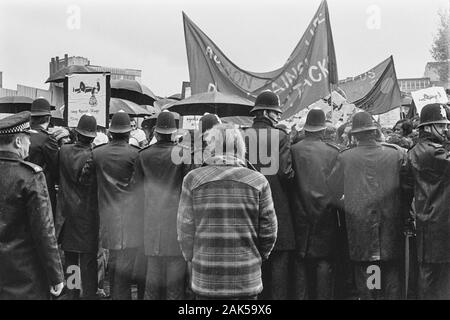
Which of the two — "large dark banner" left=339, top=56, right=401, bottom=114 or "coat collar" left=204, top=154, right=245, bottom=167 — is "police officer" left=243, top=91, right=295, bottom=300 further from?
"large dark banner" left=339, top=56, right=401, bottom=114

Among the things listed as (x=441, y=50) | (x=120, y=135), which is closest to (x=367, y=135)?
(x=120, y=135)

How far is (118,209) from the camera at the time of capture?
5414mm

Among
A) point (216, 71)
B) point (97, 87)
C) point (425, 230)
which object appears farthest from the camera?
point (216, 71)

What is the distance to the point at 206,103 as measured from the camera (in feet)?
21.9

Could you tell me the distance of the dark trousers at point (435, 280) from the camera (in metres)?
4.85

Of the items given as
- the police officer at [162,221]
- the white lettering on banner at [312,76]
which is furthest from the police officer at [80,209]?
the white lettering on banner at [312,76]

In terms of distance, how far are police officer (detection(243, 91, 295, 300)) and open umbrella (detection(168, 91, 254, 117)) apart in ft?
4.90

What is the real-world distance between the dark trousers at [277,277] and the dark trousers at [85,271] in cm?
198

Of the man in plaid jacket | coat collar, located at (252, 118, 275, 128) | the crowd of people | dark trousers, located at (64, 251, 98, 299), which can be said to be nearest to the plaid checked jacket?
the man in plaid jacket

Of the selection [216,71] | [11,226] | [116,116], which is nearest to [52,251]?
[11,226]

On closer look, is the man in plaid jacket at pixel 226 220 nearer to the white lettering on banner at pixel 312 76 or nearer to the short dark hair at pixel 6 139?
the short dark hair at pixel 6 139

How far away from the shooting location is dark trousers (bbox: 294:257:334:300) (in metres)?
5.10

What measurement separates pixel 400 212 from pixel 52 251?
3395 mm
